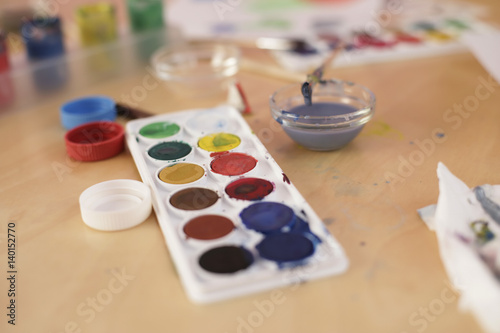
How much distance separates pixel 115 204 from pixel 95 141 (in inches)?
9.2

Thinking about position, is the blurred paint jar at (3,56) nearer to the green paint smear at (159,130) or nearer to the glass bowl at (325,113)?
the green paint smear at (159,130)

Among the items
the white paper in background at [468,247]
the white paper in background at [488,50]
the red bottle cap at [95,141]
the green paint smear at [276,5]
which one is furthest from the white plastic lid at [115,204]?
the green paint smear at [276,5]

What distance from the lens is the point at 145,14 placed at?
156cm

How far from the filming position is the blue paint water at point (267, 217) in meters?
0.84

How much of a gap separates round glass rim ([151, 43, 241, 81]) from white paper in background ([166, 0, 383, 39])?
124 millimetres

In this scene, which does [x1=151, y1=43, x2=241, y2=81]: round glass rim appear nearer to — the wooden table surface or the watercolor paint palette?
the wooden table surface

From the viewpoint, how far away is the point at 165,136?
1.12 metres

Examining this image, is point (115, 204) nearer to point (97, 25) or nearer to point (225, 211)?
point (225, 211)

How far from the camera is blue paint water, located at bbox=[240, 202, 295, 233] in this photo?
840 mm

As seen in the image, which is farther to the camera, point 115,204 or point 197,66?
point 197,66

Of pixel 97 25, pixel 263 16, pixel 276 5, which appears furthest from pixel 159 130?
pixel 276 5

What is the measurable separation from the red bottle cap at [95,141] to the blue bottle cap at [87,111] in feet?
0.19

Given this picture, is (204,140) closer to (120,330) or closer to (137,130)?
(137,130)

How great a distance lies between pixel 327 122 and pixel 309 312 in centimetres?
42
